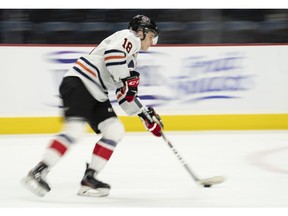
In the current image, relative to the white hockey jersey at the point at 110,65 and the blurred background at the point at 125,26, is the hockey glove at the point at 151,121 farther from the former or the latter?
the blurred background at the point at 125,26

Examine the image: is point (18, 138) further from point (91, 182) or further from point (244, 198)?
point (244, 198)

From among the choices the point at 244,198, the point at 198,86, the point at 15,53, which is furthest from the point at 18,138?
the point at 244,198

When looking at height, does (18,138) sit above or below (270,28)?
below

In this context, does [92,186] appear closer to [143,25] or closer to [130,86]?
[130,86]

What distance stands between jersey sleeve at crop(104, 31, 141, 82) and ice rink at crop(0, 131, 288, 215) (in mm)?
706

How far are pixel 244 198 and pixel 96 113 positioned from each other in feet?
3.16

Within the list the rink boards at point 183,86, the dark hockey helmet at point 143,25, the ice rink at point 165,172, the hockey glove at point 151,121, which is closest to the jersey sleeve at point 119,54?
the dark hockey helmet at point 143,25

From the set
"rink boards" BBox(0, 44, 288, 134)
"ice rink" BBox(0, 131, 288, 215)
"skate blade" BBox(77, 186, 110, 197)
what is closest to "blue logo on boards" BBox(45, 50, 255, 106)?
"rink boards" BBox(0, 44, 288, 134)

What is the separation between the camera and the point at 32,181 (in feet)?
11.5

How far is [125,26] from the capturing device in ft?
22.3

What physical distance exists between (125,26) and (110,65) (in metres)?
3.28

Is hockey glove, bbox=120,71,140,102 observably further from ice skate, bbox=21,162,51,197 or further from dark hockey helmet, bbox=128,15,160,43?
ice skate, bbox=21,162,51,197

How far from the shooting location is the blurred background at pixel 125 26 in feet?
21.9

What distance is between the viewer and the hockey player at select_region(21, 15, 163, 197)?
3.55 metres
